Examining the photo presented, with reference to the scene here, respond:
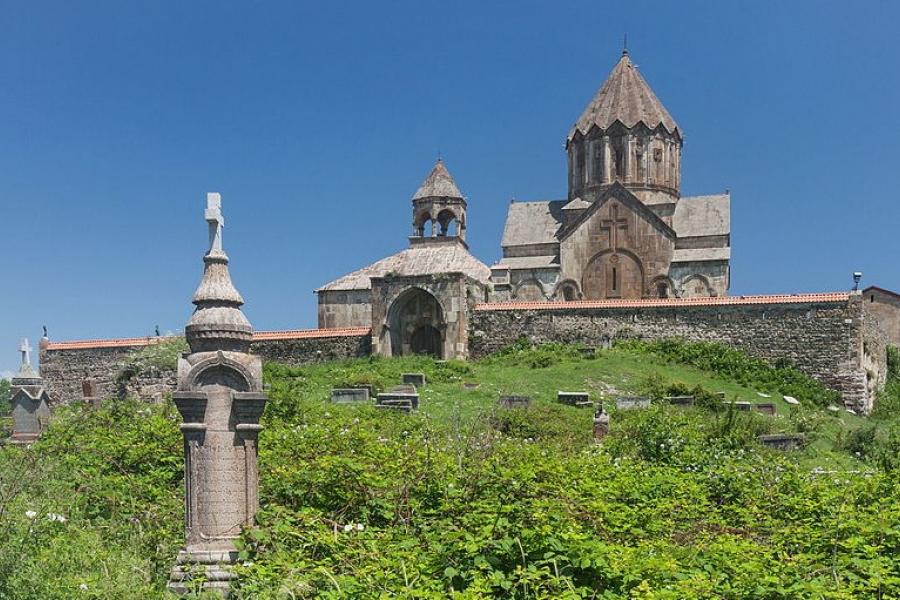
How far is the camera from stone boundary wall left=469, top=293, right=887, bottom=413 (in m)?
20.9

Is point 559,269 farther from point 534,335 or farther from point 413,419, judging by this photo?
point 413,419

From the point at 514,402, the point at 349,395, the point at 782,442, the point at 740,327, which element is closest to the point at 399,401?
the point at 349,395

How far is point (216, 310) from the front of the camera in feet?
21.0

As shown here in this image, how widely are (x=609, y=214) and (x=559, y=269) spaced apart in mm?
2421

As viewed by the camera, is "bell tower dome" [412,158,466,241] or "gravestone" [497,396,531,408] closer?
"gravestone" [497,396,531,408]

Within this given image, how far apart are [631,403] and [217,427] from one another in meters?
10.8

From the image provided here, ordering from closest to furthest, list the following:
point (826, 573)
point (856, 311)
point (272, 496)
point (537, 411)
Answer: point (826, 573), point (272, 496), point (537, 411), point (856, 311)

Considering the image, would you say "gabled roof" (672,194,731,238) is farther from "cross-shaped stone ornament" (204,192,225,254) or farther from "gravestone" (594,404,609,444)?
"cross-shaped stone ornament" (204,192,225,254)

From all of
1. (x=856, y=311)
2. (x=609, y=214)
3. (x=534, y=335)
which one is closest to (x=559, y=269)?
(x=609, y=214)

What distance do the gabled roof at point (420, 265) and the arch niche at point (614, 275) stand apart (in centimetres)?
355

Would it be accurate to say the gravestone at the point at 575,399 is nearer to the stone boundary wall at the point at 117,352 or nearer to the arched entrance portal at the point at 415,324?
the arched entrance portal at the point at 415,324

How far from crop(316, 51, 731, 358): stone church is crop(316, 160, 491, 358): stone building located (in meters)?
0.06

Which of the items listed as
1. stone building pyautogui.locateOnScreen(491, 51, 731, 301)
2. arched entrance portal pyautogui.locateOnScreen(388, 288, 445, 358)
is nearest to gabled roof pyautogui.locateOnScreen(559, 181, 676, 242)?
stone building pyautogui.locateOnScreen(491, 51, 731, 301)

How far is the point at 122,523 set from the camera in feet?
24.3
